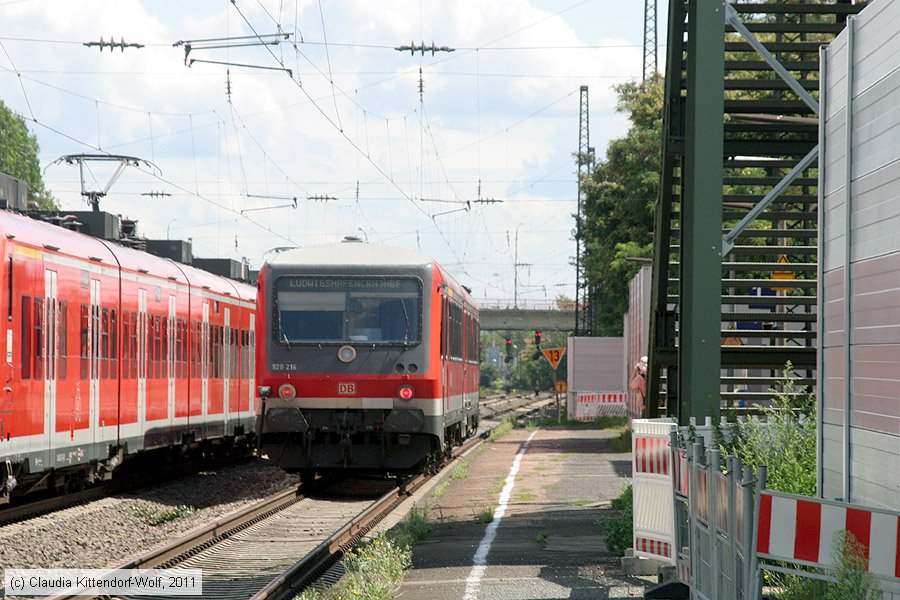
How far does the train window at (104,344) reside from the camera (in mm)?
18031

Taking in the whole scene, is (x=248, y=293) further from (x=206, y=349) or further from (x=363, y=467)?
(x=363, y=467)

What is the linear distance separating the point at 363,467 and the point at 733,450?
27.3ft

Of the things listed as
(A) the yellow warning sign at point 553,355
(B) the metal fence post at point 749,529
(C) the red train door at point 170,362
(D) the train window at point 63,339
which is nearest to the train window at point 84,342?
(D) the train window at point 63,339

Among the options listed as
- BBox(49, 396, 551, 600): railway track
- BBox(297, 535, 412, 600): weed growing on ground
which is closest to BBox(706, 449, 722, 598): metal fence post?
BBox(297, 535, 412, 600): weed growing on ground

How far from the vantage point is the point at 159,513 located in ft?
56.4

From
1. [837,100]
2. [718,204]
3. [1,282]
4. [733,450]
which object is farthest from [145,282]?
[837,100]

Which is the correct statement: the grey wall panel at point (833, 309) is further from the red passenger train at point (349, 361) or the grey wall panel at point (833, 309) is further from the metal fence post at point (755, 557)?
the red passenger train at point (349, 361)

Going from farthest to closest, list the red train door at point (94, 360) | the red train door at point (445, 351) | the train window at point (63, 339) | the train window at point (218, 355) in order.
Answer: the train window at point (218, 355) → the red train door at point (445, 351) → the red train door at point (94, 360) → the train window at point (63, 339)

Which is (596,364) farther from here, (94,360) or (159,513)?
(159,513)

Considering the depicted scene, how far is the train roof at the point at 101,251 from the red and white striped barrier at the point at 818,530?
10.0 meters

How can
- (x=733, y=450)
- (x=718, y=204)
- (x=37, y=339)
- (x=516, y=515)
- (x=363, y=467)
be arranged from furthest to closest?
(x=363, y=467) → (x=516, y=515) → (x=37, y=339) → (x=718, y=204) → (x=733, y=450)

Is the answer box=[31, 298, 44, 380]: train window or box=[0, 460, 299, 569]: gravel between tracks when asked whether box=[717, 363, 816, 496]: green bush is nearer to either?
box=[0, 460, 299, 569]: gravel between tracks

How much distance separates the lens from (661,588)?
32.3 ft

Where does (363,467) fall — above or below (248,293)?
below
